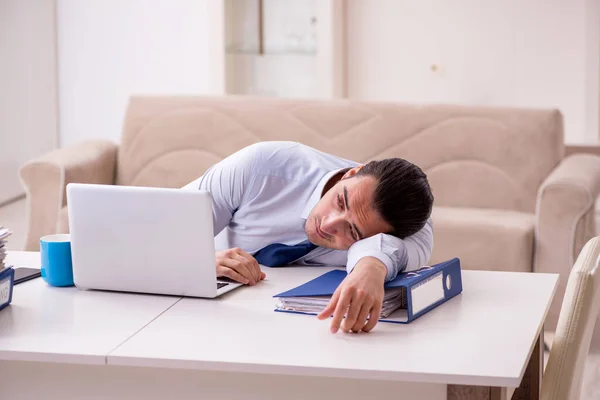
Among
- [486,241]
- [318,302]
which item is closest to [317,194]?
[318,302]

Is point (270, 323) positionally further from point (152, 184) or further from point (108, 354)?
point (152, 184)

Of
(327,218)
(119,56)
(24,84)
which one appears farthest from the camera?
(24,84)

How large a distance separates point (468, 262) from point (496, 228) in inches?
6.3

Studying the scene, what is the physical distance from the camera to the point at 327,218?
6.10 feet

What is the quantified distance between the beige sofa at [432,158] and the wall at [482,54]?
3.61 ft

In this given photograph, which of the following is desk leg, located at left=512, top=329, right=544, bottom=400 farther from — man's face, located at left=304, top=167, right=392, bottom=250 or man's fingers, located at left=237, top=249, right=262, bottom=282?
man's fingers, located at left=237, top=249, right=262, bottom=282

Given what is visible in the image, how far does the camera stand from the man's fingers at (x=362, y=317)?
150 centimetres

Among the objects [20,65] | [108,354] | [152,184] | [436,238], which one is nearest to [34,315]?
[108,354]

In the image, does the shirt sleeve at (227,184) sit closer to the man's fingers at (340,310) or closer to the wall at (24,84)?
the man's fingers at (340,310)

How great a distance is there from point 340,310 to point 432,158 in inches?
85.5

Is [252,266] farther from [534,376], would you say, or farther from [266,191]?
[534,376]

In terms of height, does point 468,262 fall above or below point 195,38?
below

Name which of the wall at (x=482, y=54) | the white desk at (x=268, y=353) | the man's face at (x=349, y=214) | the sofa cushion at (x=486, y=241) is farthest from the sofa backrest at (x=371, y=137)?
the white desk at (x=268, y=353)

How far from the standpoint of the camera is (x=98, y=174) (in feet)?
12.2
